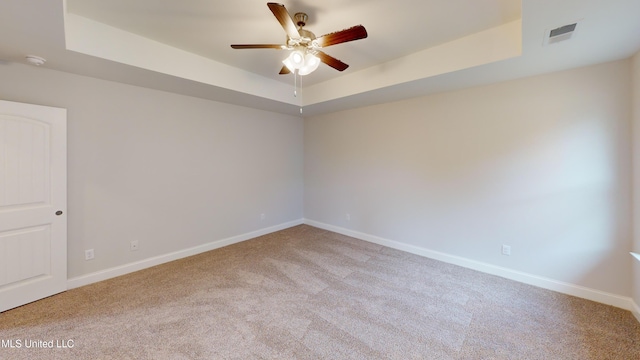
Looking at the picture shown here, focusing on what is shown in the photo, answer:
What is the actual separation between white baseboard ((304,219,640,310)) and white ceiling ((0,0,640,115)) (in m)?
2.30

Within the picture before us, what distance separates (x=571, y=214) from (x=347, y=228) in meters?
3.03

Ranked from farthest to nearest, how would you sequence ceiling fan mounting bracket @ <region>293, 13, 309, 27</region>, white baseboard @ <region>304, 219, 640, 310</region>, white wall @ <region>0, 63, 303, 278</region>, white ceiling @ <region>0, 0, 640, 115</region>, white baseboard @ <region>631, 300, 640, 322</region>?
1. white wall @ <region>0, 63, 303, 278</region>
2. white baseboard @ <region>304, 219, 640, 310</region>
3. white baseboard @ <region>631, 300, 640, 322</region>
4. ceiling fan mounting bracket @ <region>293, 13, 309, 27</region>
5. white ceiling @ <region>0, 0, 640, 115</region>

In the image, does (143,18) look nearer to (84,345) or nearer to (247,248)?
(84,345)

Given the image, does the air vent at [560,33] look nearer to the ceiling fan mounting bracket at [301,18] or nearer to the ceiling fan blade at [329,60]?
the ceiling fan blade at [329,60]

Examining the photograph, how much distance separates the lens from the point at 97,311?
2.33 m

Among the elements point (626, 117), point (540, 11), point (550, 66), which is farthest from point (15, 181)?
point (626, 117)

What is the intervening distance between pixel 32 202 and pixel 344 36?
11.1ft

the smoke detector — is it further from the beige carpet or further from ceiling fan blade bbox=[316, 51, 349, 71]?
ceiling fan blade bbox=[316, 51, 349, 71]

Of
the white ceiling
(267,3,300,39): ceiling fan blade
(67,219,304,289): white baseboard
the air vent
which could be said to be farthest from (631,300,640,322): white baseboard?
(67,219,304,289): white baseboard

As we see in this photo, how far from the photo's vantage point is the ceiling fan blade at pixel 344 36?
1837 mm

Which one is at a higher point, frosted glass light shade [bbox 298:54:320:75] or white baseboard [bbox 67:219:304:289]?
frosted glass light shade [bbox 298:54:320:75]

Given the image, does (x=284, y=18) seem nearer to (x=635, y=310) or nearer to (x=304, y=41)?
(x=304, y=41)

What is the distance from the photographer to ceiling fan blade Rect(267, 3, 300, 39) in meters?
1.63

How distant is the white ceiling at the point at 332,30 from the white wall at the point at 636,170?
213 millimetres
